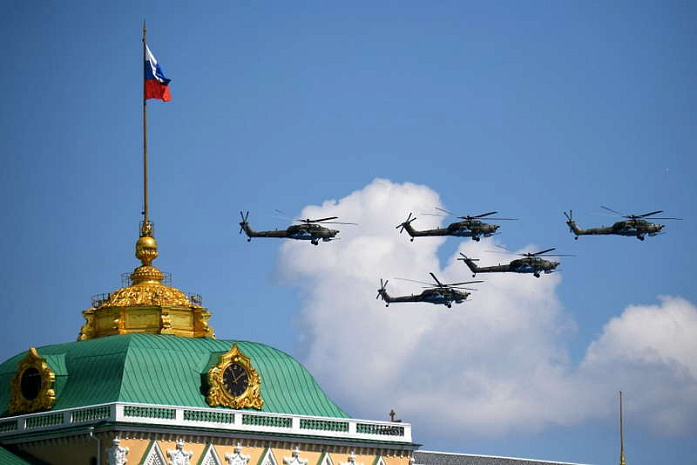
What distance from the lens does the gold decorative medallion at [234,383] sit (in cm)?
14162

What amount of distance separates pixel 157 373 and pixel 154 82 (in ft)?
74.5

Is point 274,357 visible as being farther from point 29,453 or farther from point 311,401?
point 29,453

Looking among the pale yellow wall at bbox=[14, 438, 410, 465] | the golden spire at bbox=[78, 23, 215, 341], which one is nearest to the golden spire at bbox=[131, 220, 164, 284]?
the golden spire at bbox=[78, 23, 215, 341]

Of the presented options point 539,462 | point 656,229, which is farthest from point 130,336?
point 539,462

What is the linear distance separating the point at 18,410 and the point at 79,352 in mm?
4719

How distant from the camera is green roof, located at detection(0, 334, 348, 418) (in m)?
140

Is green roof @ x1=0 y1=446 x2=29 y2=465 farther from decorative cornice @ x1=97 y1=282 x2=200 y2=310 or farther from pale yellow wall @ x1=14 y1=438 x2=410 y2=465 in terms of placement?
decorative cornice @ x1=97 y1=282 x2=200 y2=310

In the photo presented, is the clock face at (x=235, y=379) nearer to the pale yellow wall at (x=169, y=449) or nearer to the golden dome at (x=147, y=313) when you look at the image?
the pale yellow wall at (x=169, y=449)

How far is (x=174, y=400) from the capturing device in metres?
140

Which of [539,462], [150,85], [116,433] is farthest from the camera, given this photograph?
[539,462]

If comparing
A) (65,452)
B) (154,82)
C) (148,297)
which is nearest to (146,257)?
(148,297)

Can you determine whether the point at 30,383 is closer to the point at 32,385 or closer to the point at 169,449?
the point at 32,385

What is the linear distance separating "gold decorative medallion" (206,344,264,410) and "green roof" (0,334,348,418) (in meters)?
0.80

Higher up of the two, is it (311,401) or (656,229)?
(656,229)
